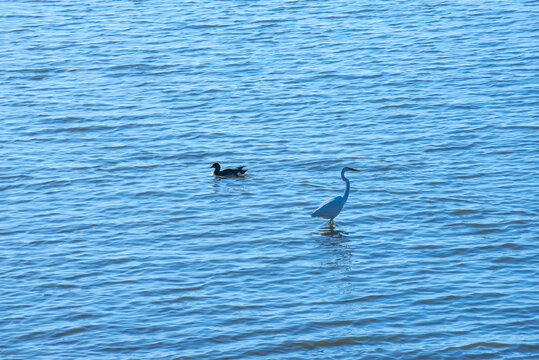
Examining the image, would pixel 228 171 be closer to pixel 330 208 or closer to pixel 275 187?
pixel 275 187

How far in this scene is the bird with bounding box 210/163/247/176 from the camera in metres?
15.4

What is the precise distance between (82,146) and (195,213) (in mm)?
4449

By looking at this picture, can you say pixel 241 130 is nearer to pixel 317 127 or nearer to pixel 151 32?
pixel 317 127

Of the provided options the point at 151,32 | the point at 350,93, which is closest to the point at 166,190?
the point at 350,93

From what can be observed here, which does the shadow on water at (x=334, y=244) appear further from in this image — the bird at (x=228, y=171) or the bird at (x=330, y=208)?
the bird at (x=228, y=171)

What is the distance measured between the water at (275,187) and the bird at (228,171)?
16cm

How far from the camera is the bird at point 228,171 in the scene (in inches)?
607

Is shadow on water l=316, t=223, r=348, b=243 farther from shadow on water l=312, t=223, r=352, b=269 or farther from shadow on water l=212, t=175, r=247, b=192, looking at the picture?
shadow on water l=212, t=175, r=247, b=192

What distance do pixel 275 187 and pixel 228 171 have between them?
37.6 inches

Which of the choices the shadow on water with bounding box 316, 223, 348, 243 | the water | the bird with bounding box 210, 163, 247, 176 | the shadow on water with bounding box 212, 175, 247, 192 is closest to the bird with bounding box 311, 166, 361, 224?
the shadow on water with bounding box 316, 223, 348, 243

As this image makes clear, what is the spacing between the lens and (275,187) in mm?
15336

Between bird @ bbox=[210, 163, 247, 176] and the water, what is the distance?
165 mm

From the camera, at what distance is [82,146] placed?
17.6 metres

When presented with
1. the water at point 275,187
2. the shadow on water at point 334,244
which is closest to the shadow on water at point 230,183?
the water at point 275,187
